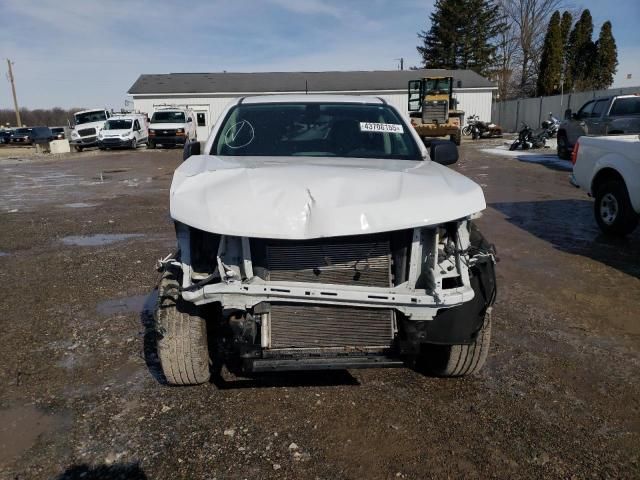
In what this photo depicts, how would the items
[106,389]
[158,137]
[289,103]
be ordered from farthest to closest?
[158,137]
[289,103]
[106,389]

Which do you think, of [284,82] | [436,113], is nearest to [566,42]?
[284,82]

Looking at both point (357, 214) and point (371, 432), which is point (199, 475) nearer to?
point (371, 432)

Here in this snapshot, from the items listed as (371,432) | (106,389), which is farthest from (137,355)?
(371,432)

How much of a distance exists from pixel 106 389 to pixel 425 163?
269cm

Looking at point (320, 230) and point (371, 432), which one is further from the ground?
point (320, 230)

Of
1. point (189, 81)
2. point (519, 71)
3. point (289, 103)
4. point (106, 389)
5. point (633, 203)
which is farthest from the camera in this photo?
point (519, 71)

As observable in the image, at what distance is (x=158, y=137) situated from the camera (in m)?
27.5

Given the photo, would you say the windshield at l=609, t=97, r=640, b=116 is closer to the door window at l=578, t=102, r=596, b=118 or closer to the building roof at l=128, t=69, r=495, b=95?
the door window at l=578, t=102, r=596, b=118

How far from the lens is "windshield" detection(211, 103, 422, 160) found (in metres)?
3.79

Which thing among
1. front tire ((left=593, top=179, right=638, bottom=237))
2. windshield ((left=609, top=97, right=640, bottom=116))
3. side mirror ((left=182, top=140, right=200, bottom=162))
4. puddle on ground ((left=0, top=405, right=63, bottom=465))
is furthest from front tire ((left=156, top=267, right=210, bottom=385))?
windshield ((left=609, top=97, right=640, bottom=116))

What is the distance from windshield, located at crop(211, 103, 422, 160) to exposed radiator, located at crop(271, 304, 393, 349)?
137 cm

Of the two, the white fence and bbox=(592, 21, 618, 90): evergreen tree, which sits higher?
bbox=(592, 21, 618, 90): evergreen tree

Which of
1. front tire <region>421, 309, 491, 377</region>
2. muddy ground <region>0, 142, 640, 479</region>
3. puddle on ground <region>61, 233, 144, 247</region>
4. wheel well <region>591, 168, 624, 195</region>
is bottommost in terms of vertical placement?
muddy ground <region>0, 142, 640, 479</region>

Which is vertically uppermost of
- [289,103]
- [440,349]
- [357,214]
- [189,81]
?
[189,81]
